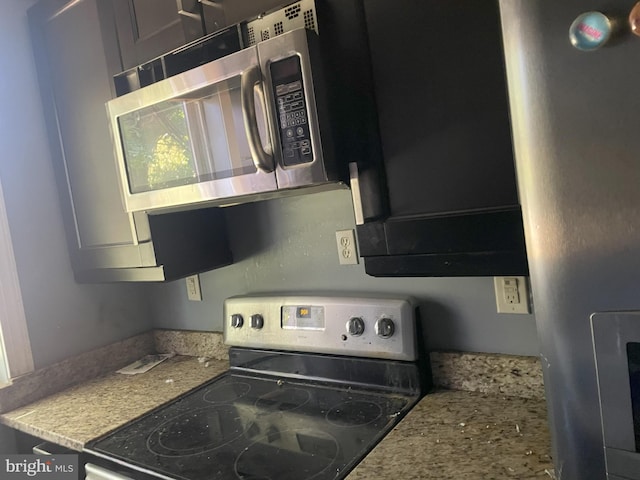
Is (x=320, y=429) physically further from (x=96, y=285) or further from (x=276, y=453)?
(x=96, y=285)

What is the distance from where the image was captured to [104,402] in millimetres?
1704

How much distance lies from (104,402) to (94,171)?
0.76 m

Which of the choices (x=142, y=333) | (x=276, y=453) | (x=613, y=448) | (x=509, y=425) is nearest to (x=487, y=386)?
(x=509, y=425)

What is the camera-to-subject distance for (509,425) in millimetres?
1201

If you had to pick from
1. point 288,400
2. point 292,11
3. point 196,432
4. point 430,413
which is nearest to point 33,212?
point 196,432

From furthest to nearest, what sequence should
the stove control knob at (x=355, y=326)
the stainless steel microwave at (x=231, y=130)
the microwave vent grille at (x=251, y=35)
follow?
the stove control knob at (x=355, y=326) < the microwave vent grille at (x=251, y=35) < the stainless steel microwave at (x=231, y=130)

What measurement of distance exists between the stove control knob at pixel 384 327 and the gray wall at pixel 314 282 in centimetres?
11

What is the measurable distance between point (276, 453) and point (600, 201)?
929mm

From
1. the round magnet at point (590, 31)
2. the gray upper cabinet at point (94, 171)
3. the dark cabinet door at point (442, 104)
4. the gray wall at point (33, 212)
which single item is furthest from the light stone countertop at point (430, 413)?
the round magnet at point (590, 31)

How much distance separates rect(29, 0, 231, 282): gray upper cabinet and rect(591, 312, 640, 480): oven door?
4.32ft

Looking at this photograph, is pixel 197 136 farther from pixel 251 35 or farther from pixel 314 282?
pixel 314 282

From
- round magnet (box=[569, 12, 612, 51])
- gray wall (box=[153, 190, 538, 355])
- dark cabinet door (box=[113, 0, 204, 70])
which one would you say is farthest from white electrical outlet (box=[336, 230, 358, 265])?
round magnet (box=[569, 12, 612, 51])

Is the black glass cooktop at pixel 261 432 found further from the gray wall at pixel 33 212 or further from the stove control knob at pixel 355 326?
the gray wall at pixel 33 212

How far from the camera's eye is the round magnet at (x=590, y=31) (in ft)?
2.00
